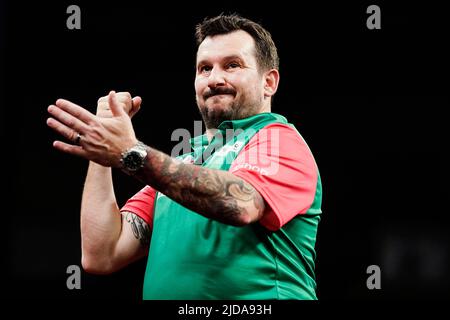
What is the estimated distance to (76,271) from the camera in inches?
146

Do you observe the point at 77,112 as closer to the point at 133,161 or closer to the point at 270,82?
the point at 133,161

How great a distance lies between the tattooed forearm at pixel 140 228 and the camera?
1.98 meters

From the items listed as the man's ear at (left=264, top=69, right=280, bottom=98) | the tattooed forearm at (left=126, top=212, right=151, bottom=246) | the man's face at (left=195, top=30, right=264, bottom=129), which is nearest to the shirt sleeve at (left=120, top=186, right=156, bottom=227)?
the tattooed forearm at (left=126, top=212, right=151, bottom=246)

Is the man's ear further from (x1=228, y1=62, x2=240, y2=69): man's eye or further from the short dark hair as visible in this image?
(x1=228, y1=62, x2=240, y2=69): man's eye

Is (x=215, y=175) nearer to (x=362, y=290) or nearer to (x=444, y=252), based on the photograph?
(x=362, y=290)

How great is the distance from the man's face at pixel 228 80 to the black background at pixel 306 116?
1.84m

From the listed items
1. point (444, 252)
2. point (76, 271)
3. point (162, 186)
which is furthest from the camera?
point (444, 252)

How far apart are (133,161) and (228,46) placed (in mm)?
777

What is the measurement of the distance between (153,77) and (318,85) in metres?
1.23

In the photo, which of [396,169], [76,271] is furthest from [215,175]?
[396,169]

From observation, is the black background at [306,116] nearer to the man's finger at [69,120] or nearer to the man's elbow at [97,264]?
the man's elbow at [97,264]

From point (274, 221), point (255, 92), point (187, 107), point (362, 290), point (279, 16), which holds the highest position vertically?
point (279, 16)

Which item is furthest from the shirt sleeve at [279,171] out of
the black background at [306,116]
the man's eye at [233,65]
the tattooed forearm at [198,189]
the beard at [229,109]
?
the black background at [306,116]

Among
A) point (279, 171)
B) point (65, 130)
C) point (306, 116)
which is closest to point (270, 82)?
point (279, 171)
